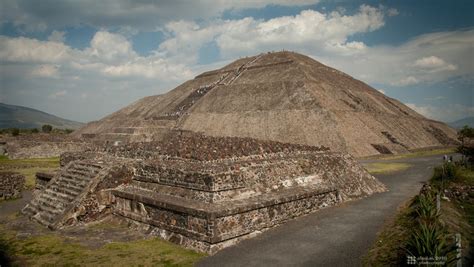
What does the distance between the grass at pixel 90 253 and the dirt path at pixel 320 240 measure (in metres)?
1.05

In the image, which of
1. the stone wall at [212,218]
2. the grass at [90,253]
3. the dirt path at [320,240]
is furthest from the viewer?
the stone wall at [212,218]

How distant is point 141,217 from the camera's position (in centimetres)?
1166

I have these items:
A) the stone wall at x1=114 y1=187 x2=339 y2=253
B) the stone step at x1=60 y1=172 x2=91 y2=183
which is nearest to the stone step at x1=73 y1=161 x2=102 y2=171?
the stone step at x1=60 y1=172 x2=91 y2=183

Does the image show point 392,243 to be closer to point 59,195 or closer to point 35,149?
point 59,195

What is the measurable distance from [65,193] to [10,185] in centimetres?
612

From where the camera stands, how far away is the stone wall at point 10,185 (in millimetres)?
16945

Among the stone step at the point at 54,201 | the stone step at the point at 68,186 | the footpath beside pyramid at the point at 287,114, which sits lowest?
the stone step at the point at 54,201

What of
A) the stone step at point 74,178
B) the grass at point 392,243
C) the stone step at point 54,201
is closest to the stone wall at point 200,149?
the stone step at point 74,178

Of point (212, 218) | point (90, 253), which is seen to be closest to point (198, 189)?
point (212, 218)

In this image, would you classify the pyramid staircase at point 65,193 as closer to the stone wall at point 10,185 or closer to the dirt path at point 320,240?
the stone wall at point 10,185

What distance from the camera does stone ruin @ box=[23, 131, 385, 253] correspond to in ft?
33.2

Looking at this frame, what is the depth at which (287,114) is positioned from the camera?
4331 cm

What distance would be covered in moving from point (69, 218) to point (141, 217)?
247 centimetres

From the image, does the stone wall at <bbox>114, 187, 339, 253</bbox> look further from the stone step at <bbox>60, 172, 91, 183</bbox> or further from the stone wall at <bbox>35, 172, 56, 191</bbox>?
the stone wall at <bbox>35, 172, 56, 191</bbox>
